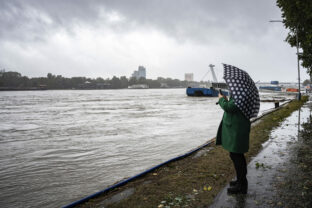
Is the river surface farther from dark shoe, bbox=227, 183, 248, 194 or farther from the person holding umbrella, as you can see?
the person holding umbrella

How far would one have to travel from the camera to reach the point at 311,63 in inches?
819

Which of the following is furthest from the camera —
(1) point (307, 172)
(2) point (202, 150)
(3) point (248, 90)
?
(2) point (202, 150)

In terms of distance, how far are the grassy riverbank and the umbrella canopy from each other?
5.33ft

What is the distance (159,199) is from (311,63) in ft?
74.7

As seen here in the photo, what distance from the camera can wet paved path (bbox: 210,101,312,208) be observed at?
11.8ft

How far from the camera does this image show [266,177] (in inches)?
182

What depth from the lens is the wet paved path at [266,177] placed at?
142 inches

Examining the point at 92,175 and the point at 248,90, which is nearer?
the point at 248,90

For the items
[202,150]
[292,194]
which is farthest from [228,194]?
[202,150]

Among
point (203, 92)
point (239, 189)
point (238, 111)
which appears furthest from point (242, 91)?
point (203, 92)

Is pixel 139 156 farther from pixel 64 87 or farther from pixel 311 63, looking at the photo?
pixel 64 87

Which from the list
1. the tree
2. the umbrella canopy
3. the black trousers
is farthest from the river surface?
the tree

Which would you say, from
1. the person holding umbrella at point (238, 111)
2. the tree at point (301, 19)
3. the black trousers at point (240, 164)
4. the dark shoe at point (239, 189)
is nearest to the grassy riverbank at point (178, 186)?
the dark shoe at point (239, 189)

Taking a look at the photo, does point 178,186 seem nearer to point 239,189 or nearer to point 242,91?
point 239,189
